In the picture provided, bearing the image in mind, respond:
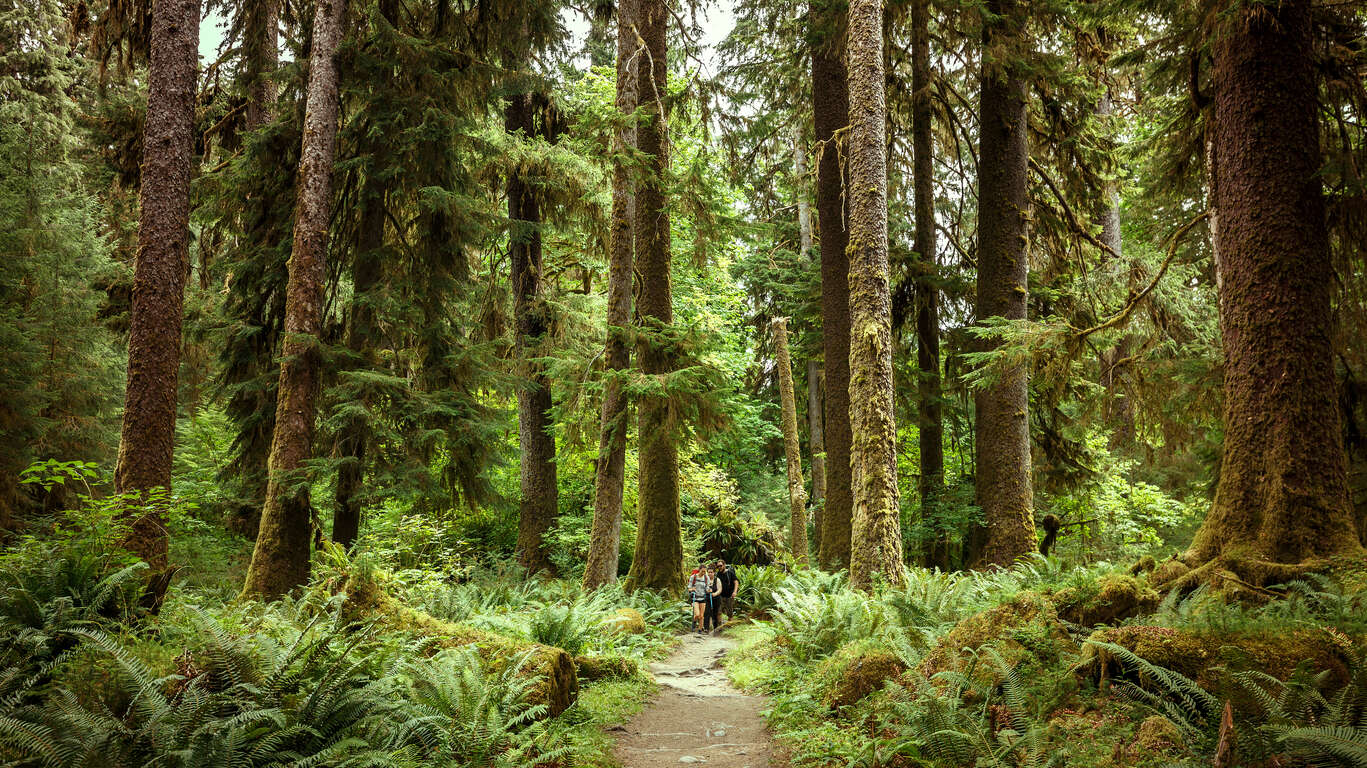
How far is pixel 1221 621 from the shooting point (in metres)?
4.82

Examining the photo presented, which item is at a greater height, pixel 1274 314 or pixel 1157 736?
pixel 1274 314

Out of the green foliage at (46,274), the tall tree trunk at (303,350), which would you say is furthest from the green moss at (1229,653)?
the green foliage at (46,274)

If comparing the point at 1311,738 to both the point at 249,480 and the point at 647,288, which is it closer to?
the point at 647,288

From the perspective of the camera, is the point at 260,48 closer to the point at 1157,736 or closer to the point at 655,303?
the point at 655,303

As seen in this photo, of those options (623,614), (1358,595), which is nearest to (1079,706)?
(1358,595)

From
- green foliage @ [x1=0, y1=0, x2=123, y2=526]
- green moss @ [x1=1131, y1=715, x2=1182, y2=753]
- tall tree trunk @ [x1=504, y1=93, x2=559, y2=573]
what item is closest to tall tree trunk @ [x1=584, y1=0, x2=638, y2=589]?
tall tree trunk @ [x1=504, y1=93, x2=559, y2=573]

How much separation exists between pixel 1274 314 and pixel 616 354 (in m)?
8.91

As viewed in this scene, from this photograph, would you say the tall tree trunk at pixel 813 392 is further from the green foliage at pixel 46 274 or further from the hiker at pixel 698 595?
the green foliage at pixel 46 274

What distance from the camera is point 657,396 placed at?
1176cm

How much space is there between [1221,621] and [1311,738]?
64.0 inches

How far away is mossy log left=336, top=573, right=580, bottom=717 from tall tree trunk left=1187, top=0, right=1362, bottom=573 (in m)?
5.80

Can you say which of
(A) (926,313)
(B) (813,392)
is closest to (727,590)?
(A) (926,313)

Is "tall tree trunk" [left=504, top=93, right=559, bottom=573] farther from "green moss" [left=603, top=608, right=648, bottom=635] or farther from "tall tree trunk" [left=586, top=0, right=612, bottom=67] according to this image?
"green moss" [left=603, top=608, right=648, bottom=635]

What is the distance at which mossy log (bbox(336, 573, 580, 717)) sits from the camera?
6.45 metres
